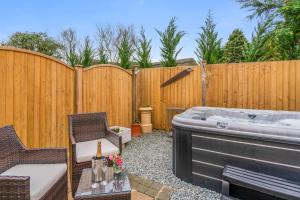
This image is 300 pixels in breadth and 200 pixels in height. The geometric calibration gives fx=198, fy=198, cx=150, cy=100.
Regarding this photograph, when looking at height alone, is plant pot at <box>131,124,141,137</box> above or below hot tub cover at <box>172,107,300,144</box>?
below

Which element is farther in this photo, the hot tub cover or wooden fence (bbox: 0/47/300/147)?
wooden fence (bbox: 0/47/300/147)

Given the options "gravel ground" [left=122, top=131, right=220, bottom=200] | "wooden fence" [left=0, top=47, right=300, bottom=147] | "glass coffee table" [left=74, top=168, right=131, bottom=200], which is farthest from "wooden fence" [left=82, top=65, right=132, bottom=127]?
"glass coffee table" [left=74, top=168, right=131, bottom=200]

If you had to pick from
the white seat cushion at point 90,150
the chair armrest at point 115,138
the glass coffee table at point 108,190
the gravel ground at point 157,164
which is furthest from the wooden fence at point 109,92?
the glass coffee table at point 108,190

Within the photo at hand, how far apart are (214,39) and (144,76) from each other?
7.67 ft

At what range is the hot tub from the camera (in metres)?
2.05

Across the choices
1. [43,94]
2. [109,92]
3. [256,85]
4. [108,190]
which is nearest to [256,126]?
[108,190]

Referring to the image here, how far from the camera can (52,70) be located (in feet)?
11.1

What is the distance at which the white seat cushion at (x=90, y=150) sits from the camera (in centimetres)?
252

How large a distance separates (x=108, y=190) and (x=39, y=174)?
75 centimetres

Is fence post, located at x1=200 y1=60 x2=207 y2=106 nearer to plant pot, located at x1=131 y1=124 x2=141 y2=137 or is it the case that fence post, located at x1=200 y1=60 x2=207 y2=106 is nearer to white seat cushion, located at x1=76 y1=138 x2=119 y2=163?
plant pot, located at x1=131 y1=124 x2=141 y2=137

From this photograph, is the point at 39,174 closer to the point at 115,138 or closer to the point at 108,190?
the point at 108,190

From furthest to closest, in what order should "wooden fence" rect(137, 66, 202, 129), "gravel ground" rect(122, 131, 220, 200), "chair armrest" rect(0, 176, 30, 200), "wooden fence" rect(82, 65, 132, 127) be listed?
"wooden fence" rect(137, 66, 202, 129) → "wooden fence" rect(82, 65, 132, 127) → "gravel ground" rect(122, 131, 220, 200) → "chair armrest" rect(0, 176, 30, 200)

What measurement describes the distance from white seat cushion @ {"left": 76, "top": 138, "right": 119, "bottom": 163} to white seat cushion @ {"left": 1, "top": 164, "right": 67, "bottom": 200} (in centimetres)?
38

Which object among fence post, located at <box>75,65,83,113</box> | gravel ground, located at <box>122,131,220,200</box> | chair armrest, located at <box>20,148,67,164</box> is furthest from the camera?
fence post, located at <box>75,65,83,113</box>
